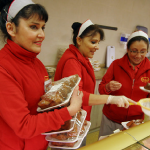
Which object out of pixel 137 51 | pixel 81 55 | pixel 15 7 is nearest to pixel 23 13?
pixel 15 7

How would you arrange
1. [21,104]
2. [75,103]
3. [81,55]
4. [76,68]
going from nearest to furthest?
[21,104]
[75,103]
[76,68]
[81,55]

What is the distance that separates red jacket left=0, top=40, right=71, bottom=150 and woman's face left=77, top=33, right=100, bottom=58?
65 cm

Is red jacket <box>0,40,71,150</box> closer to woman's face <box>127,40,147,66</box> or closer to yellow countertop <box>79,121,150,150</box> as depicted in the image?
yellow countertop <box>79,121,150,150</box>

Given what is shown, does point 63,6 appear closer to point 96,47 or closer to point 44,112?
point 96,47

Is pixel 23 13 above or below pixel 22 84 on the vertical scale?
above

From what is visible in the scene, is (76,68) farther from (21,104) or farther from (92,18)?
(92,18)

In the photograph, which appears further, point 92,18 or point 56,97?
point 92,18

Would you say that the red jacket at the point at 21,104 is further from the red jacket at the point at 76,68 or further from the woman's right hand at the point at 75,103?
the red jacket at the point at 76,68

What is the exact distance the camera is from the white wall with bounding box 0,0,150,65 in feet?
8.29

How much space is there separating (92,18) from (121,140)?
9.09 feet

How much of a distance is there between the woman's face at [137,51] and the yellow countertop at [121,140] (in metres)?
0.90

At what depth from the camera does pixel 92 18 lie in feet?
9.65

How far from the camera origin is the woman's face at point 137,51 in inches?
56.8

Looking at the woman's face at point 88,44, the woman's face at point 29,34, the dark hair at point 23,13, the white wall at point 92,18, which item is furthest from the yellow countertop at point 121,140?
the white wall at point 92,18
